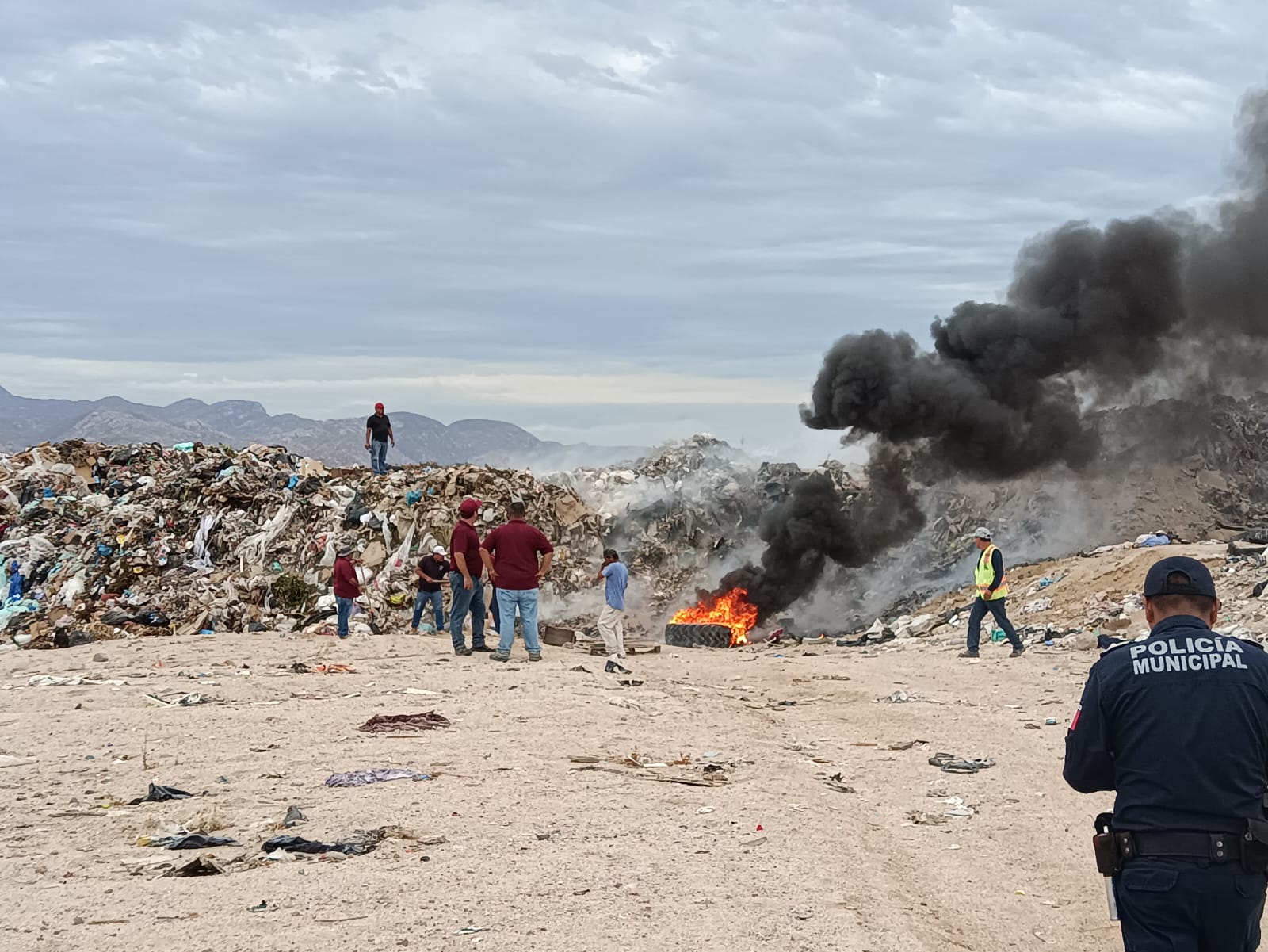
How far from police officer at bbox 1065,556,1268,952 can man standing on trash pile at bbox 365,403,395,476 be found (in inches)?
712

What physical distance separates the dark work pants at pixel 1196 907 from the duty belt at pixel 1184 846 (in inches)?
0.8

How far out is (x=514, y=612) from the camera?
1173 cm

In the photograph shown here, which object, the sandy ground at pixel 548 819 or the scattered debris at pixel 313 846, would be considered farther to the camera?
the scattered debris at pixel 313 846

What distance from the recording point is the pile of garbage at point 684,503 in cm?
2553

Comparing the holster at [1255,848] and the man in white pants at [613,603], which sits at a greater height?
the holster at [1255,848]

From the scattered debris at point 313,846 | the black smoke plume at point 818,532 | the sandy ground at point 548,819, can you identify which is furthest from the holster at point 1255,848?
the black smoke plume at point 818,532

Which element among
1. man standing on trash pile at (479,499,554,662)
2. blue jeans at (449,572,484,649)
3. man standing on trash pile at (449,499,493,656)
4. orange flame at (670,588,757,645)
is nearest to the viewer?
man standing on trash pile at (479,499,554,662)

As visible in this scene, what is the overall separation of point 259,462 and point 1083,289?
18206mm

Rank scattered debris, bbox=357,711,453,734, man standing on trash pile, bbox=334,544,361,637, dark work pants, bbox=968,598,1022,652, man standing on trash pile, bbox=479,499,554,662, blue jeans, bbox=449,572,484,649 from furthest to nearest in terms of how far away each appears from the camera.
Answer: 1. man standing on trash pile, bbox=334,544,361,637
2. dark work pants, bbox=968,598,1022,652
3. blue jeans, bbox=449,572,484,649
4. man standing on trash pile, bbox=479,499,554,662
5. scattered debris, bbox=357,711,453,734

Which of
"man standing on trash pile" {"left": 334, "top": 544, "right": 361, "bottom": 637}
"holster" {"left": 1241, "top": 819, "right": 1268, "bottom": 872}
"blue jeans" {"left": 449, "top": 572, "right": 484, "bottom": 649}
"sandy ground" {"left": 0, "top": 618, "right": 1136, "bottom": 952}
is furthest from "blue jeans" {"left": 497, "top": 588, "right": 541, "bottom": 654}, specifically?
"holster" {"left": 1241, "top": 819, "right": 1268, "bottom": 872}

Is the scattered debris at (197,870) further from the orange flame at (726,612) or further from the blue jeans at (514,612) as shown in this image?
the orange flame at (726,612)

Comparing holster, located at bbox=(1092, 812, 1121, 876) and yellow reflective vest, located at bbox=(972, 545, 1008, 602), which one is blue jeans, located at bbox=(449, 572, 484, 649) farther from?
holster, located at bbox=(1092, 812, 1121, 876)

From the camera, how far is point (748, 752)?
25.2ft

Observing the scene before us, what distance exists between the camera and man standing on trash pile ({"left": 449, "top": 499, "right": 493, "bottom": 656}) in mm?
11875
